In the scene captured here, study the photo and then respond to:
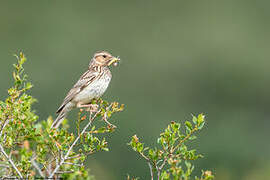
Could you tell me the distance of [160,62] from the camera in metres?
42.7

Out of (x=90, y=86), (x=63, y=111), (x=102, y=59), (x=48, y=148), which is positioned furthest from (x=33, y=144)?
(x=102, y=59)

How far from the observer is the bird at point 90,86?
739 cm

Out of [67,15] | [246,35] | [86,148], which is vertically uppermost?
[246,35]

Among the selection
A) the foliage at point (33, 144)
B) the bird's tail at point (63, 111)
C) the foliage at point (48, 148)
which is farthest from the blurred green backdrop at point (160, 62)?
the foliage at point (33, 144)

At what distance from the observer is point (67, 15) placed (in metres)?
52.7

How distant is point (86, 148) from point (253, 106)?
3429cm

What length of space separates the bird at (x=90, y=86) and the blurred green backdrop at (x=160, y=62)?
13930mm

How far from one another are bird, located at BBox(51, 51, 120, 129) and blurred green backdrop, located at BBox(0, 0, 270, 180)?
548 inches

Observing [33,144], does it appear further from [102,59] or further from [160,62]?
[160,62]

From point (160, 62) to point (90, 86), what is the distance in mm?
35234

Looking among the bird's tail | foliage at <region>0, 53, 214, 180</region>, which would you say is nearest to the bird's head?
the bird's tail

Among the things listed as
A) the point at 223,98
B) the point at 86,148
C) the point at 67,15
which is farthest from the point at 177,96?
the point at 86,148

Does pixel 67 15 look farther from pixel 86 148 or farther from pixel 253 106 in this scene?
→ pixel 86 148

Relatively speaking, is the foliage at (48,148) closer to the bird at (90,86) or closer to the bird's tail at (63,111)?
the bird's tail at (63,111)
